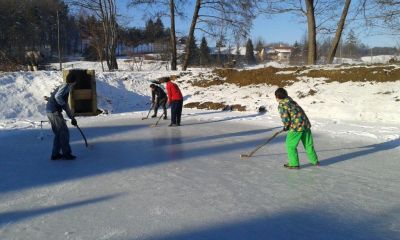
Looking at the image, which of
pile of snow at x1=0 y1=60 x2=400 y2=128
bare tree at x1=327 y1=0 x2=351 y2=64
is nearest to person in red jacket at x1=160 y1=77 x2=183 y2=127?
pile of snow at x1=0 y1=60 x2=400 y2=128

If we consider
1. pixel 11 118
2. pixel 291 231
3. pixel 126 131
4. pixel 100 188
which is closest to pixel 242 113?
pixel 126 131

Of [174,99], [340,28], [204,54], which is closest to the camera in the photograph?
[174,99]

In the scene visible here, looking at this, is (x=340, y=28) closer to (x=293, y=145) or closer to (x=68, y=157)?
(x=293, y=145)

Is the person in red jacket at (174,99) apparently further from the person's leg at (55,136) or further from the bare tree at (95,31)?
the bare tree at (95,31)

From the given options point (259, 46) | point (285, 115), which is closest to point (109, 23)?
point (285, 115)

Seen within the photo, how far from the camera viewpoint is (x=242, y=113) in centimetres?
1429

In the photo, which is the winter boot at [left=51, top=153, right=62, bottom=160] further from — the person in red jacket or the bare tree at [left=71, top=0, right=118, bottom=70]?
the bare tree at [left=71, top=0, right=118, bottom=70]

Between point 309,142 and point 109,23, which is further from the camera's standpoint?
point 109,23

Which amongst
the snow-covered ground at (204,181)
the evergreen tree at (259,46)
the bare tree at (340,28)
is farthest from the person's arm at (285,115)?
the evergreen tree at (259,46)

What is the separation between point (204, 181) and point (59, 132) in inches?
121

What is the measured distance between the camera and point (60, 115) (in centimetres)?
732

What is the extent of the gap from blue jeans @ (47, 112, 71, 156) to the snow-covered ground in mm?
284

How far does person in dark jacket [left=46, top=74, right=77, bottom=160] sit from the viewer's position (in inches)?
279

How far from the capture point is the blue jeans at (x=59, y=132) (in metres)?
7.27
